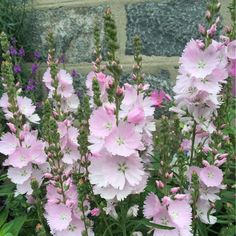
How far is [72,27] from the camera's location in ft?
11.7

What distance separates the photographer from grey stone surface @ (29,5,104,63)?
3506 millimetres

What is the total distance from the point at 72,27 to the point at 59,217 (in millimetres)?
2112

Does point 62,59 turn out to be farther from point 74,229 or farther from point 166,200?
point 166,200

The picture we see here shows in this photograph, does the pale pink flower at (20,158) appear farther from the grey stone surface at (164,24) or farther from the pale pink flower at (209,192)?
the grey stone surface at (164,24)

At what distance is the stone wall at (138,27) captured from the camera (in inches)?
127

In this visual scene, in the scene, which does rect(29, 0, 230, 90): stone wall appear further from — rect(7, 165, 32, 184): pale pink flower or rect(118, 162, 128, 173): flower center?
rect(118, 162, 128, 173): flower center

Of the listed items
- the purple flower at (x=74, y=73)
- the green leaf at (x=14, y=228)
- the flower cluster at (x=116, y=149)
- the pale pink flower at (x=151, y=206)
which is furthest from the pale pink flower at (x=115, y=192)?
the purple flower at (x=74, y=73)

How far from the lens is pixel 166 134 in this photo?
56.4 inches

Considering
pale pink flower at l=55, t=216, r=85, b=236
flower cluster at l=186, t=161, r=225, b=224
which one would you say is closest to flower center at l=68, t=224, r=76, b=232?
pale pink flower at l=55, t=216, r=85, b=236

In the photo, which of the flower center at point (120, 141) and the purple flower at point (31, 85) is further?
the purple flower at point (31, 85)

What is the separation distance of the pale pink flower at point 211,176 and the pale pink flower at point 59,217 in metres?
0.49

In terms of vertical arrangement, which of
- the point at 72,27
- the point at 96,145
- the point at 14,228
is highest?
the point at 72,27

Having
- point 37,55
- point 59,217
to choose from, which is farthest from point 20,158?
point 37,55

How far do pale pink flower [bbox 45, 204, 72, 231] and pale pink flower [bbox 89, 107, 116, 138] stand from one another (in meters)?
0.38
